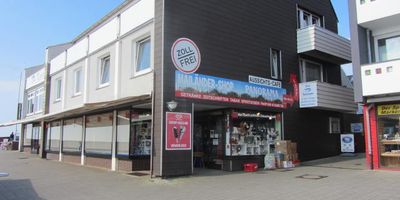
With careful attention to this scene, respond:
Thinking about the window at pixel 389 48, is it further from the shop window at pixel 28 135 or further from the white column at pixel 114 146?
the shop window at pixel 28 135

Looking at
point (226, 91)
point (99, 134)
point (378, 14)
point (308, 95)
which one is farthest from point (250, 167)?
point (378, 14)

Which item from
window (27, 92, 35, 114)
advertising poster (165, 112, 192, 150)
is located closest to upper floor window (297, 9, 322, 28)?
advertising poster (165, 112, 192, 150)

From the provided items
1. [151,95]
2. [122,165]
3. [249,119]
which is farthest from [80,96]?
[249,119]

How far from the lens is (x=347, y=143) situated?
769 inches

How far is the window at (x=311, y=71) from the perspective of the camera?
757 inches

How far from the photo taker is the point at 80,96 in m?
19.8

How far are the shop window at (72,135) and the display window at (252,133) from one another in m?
8.51

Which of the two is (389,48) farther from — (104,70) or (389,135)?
(104,70)

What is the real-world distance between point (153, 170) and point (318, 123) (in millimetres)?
10162

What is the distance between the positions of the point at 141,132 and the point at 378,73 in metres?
9.39

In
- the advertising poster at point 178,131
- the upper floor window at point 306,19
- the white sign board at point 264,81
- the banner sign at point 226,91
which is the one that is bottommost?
the advertising poster at point 178,131

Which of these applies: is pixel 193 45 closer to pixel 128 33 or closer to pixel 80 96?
pixel 128 33

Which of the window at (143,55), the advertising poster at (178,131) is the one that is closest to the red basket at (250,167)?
the advertising poster at (178,131)

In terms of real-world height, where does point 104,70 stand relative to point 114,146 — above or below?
above
